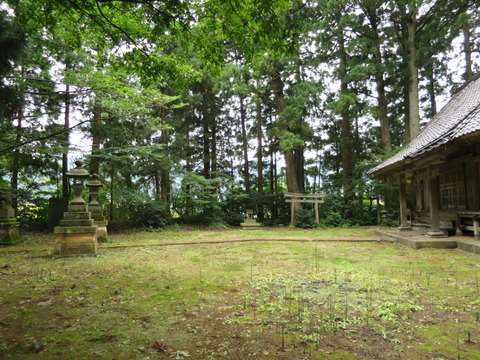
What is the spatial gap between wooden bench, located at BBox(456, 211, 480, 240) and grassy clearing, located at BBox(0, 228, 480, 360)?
1695mm

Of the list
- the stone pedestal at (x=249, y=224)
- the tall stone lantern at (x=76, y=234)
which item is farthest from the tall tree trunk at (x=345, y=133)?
the tall stone lantern at (x=76, y=234)

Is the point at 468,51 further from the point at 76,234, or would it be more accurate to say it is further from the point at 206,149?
the point at 76,234

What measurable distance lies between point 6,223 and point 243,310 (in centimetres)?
913

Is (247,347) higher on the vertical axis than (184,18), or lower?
lower

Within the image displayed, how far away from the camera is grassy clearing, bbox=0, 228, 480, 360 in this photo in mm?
2209

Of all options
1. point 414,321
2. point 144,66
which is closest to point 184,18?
point 144,66

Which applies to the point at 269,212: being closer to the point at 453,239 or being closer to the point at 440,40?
the point at 453,239

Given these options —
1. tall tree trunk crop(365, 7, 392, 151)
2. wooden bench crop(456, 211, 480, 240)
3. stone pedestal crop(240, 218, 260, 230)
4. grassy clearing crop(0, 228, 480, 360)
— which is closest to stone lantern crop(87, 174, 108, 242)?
grassy clearing crop(0, 228, 480, 360)

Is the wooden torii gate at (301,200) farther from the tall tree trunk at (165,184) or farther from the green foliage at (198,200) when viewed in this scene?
the tall tree trunk at (165,184)

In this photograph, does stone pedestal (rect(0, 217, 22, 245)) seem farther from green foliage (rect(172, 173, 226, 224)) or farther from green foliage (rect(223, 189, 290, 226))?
green foliage (rect(223, 189, 290, 226))

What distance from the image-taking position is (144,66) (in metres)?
4.34

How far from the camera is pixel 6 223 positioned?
28.4ft

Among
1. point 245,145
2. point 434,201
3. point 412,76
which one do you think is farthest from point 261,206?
point 412,76

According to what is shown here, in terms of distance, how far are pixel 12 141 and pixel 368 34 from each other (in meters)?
16.6
